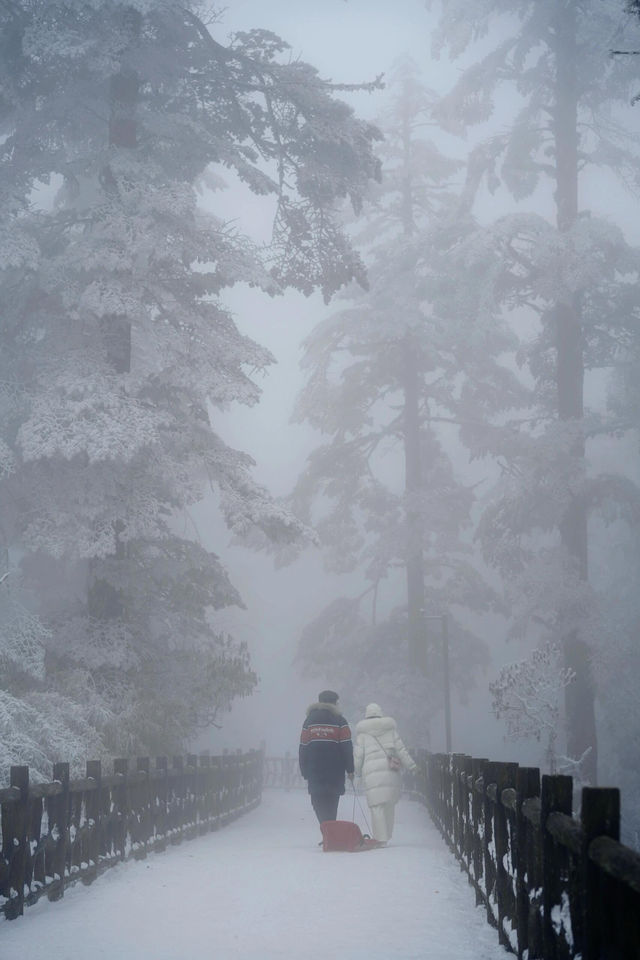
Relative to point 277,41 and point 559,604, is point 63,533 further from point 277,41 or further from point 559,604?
point 559,604

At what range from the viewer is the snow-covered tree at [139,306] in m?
14.5

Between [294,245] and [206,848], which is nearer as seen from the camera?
[206,848]

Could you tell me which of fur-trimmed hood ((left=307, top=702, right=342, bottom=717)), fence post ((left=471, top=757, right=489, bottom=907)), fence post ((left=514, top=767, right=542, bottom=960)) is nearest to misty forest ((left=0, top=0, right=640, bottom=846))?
fur-trimmed hood ((left=307, top=702, right=342, bottom=717))

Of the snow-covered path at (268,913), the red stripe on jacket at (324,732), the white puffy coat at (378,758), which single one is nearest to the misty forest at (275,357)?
the snow-covered path at (268,913)

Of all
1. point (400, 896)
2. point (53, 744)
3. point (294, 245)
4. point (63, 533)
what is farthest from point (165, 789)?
point (294, 245)

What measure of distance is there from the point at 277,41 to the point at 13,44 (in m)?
4.08

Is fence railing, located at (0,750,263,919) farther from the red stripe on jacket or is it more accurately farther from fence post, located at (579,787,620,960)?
fence post, located at (579,787,620,960)

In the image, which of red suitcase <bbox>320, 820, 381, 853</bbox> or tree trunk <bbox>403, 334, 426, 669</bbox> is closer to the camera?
red suitcase <bbox>320, 820, 381, 853</bbox>

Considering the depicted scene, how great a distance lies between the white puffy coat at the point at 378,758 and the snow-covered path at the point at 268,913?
3.79 feet

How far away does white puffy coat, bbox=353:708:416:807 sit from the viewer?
12859 millimetres

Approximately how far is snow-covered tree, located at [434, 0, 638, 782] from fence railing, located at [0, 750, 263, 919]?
10671 mm

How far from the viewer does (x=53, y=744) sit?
37.2 feet

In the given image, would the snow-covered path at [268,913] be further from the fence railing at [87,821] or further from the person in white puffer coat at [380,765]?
the person in white puffer coat at [380,765]

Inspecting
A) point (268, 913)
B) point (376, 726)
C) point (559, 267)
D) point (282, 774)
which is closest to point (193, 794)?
point (376, 726)
